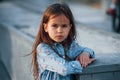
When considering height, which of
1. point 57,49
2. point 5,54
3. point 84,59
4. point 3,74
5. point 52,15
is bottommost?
point 3,74

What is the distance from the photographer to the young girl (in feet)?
11.9

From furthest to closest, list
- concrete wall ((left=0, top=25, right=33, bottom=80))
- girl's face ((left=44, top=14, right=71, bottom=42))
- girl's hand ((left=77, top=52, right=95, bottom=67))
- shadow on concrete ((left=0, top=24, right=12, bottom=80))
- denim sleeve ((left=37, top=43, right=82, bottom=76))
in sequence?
shadow on concrete ((left=0, top=24, right=12, bottom=80)) < concrete wall ((left=0, top=25, right=33, bottom=80)) < girl's hand ((left=77, top=52, right=95, bottom=67)) < girl's face ((left=44, top=14, right=71, bottom=42)) < denim sleeve ((left=37, top=43, right=82, bottom=76))

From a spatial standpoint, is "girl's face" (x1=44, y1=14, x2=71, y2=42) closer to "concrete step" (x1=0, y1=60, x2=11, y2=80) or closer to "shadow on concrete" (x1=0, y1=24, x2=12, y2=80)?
"shadow on concrete" (x1=0, y1=24, x2=12, y2=80)

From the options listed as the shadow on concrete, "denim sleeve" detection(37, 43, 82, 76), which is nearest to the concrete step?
the shadow on concrete

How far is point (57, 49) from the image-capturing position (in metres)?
3.76

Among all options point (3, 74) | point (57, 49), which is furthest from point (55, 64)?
point (3, 74)

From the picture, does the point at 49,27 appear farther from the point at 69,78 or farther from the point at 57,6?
the point at 69,78

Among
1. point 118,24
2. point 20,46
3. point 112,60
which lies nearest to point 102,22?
point 118,24

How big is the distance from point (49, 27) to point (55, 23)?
0.28 feet

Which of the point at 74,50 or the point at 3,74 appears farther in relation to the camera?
the point at 3,74

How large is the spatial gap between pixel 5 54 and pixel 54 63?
436cm

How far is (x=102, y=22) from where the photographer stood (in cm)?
1773

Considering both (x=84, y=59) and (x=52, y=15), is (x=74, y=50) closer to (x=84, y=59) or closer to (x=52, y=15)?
(x=84, y=59)

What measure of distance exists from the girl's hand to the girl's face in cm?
27
